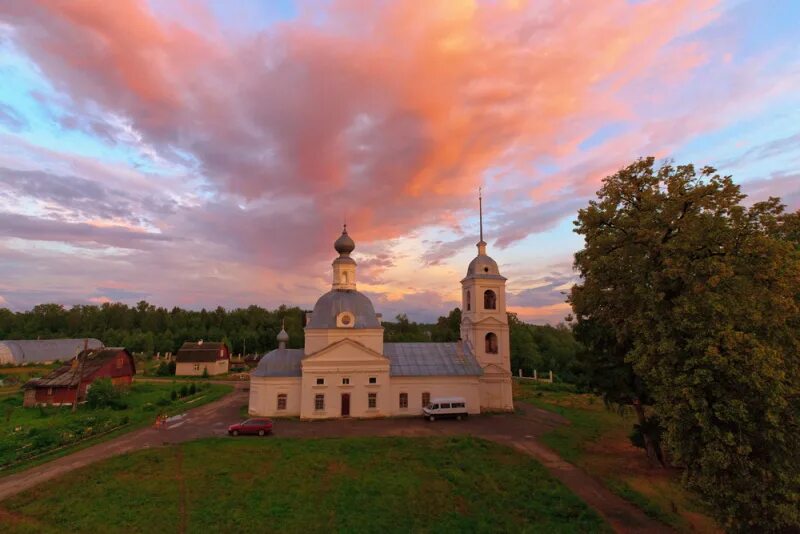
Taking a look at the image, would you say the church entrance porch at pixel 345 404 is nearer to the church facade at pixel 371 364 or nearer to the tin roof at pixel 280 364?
the church facade at pixel 371 364

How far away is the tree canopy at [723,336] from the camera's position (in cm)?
1281

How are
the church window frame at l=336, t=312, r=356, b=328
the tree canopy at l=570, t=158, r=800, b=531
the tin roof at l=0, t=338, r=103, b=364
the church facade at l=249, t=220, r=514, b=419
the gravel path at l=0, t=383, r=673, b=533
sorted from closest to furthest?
the tree canopy at l=570, t=158, r=800, b=531 → the gravel path at l=0, t=383, r=673, b=533 → the church facade at l=249, t=220, r=514, b=419 → the church window frame at l=336, t=312, r=356, b=328 → the tin roof at l=0, t=338, r=103, b=364

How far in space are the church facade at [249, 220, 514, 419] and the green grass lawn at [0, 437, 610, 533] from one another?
889 centimetres

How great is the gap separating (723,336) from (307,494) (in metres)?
17.5

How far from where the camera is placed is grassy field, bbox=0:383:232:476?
26.0 m

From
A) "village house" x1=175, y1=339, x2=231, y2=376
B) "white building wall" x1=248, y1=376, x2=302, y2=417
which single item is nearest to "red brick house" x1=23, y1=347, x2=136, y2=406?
"white building wall" x1=248, y1=376, x2=302, y2=417

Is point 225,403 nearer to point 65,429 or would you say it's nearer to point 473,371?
point 65,429

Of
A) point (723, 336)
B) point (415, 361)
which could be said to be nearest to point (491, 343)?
point (415, 361)

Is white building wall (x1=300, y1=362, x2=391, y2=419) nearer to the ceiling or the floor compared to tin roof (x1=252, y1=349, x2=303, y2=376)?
nearer to the floor

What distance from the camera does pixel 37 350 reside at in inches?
3204

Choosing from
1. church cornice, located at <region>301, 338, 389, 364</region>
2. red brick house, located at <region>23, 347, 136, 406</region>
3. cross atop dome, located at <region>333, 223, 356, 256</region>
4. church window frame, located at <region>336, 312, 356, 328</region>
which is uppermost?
cross atop dome, located at <region>333, 223, 356, 256</region>

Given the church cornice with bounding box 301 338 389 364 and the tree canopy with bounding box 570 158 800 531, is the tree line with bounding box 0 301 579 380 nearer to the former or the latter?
the church cornice with bounding box 301 338 389 364

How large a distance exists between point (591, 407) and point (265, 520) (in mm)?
34621

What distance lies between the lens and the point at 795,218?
14328mm
